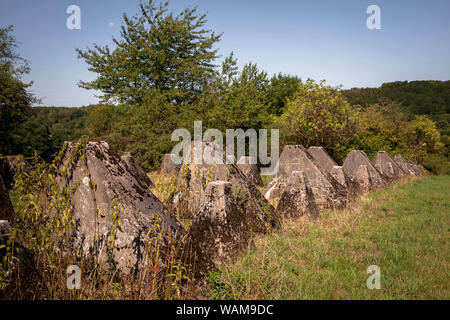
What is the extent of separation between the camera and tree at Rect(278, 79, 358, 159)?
16.2m

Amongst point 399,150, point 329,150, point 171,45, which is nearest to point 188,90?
point 171,45

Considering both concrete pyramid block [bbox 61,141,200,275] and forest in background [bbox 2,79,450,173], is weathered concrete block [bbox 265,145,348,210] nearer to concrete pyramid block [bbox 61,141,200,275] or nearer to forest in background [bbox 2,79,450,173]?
concrete pyramid block [bbox 61,141,200,275]

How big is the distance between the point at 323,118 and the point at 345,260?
543 inches

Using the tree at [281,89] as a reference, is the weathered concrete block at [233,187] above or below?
below

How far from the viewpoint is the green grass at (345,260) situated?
2970 millimetres

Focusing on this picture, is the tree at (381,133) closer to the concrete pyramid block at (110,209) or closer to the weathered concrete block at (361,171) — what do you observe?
the weathered concrete block at (361,171)

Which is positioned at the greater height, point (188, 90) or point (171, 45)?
point (171, 45)

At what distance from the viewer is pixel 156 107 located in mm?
16953

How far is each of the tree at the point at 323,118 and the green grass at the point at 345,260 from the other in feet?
34.1

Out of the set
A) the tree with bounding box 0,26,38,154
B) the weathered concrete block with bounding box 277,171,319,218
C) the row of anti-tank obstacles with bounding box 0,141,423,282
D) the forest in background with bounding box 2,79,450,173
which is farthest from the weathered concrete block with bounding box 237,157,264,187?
the tree with bounding box 0,26,38,154

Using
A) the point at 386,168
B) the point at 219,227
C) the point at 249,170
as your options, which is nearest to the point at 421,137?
the point at 386,168

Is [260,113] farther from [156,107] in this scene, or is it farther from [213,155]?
[213,155]

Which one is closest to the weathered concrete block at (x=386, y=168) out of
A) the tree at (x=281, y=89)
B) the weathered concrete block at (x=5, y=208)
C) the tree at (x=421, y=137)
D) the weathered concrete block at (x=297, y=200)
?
the weathered concrete block at (x=297, y=200)
